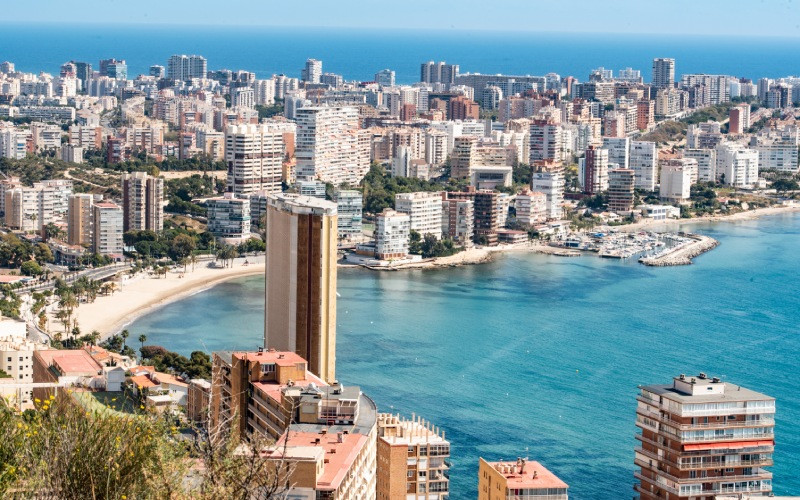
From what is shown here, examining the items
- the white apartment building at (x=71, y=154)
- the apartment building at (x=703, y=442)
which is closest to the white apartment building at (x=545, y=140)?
the white apartment building at (x=71, y=154)

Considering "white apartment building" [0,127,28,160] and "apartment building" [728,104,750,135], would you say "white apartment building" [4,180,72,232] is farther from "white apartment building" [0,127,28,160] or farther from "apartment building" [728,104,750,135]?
"apartment building" [728,104,750,135]

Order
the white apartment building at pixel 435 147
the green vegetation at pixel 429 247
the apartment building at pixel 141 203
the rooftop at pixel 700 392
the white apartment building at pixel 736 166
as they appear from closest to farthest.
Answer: the rooftop at pixel 700 392
the apartment building at pixel 141 203
the green vegetation at pixel 429 247
the white apartment building at pixel 736 166
the white apartment building at pixel 435 147

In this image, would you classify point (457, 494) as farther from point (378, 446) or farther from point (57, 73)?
point (57, 73)

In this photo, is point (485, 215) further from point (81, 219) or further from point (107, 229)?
point (81, 219)

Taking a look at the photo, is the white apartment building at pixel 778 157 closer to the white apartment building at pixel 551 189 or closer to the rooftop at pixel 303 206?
the white apartment building at pixel 551 189

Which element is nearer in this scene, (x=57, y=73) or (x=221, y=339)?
(x=221, y=339)

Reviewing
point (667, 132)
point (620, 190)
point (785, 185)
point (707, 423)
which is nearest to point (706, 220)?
point (620, 190)

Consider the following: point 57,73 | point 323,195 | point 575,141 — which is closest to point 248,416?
point 323,195
